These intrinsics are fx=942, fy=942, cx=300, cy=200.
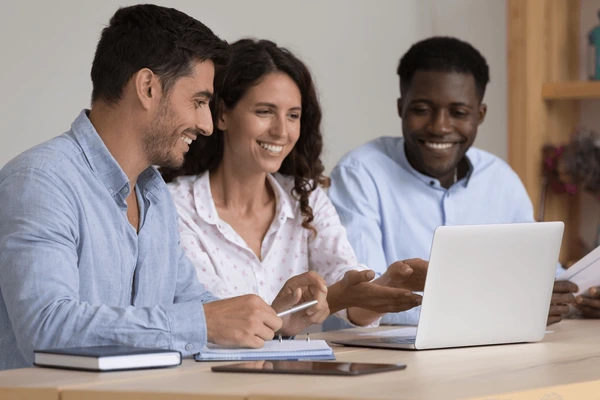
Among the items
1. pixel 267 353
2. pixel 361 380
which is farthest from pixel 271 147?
pixel 361 380

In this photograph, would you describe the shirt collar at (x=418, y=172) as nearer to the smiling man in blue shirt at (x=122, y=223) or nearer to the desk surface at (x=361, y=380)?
the smiling man in blue shirt at (x=122, y=223)

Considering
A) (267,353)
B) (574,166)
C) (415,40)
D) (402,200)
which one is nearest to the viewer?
(267,353)

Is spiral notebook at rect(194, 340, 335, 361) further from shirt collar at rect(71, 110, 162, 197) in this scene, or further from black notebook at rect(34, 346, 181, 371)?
shirt collar at rect(71, 110, 162, 197)

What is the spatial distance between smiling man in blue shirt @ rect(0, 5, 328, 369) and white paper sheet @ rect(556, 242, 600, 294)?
0.69 metres

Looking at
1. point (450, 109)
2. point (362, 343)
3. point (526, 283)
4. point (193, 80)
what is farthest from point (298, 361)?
point (450, 109)

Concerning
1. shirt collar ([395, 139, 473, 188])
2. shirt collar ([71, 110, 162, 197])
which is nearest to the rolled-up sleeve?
shirt collar ([71, 110, 162, 197])

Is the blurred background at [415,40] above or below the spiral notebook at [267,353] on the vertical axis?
above

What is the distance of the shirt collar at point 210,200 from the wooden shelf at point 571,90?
163cm

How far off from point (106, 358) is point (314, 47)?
222cm

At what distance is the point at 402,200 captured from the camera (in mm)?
2752

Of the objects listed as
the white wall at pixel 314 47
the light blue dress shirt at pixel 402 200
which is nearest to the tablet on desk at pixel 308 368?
the light blue dress shirt at pixel 402 200

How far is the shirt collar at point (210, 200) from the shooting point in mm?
2299

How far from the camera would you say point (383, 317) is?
2357 millimetres

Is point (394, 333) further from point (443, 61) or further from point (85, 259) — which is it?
point (443, 61)
